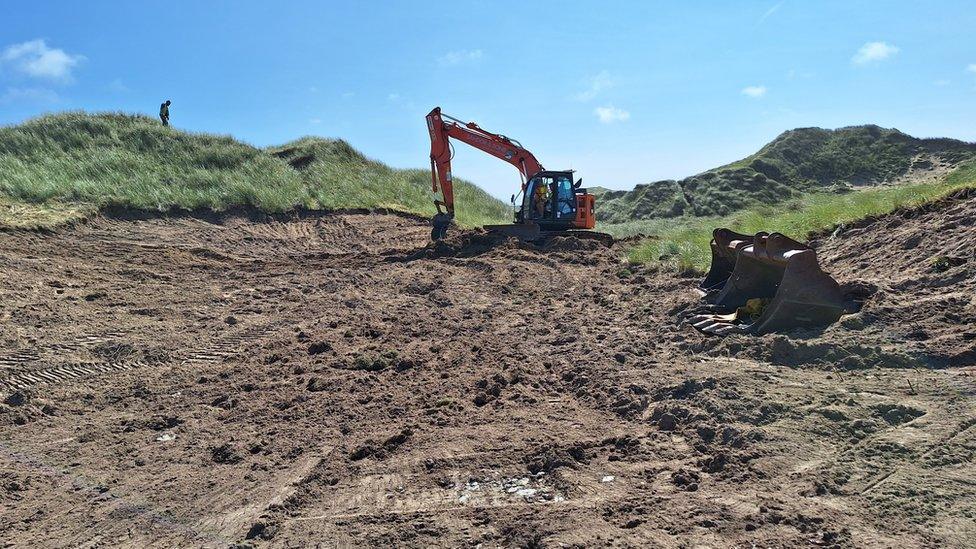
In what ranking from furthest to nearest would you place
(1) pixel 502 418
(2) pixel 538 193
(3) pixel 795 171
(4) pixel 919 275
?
(3) pixel 795 171 → (2) pixel 538 193 → (4) pixel 919 275 → (1) pixel 502 418

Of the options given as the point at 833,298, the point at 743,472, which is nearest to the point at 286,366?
the point at 743,472

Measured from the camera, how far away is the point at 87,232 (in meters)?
15.1

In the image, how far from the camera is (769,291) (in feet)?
26.9

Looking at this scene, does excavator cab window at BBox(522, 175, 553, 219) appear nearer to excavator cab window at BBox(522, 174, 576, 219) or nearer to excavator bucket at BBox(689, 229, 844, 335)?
excavator cab window at BBox(522, 174, 576, 219)

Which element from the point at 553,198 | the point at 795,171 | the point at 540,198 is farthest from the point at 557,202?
the point at 795,171

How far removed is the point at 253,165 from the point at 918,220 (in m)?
19.4

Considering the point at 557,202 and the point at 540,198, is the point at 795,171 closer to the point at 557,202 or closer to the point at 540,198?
the point at 557,202

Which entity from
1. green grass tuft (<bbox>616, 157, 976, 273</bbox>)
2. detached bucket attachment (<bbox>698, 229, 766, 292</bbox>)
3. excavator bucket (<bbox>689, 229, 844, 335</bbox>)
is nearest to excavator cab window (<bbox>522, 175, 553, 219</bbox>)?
green grass tuft (<bbox>616, 157, 976, 273</bbox>)

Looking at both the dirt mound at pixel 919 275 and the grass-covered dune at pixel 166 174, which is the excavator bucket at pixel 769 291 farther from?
the grass-covered dune at pixel 166 174

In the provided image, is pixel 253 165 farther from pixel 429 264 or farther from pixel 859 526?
pixel 859 526

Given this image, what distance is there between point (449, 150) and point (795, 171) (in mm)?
13130

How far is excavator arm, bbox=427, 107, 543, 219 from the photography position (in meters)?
18.2

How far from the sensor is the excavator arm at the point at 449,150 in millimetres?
18234

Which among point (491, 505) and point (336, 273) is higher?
point (336, 273)
